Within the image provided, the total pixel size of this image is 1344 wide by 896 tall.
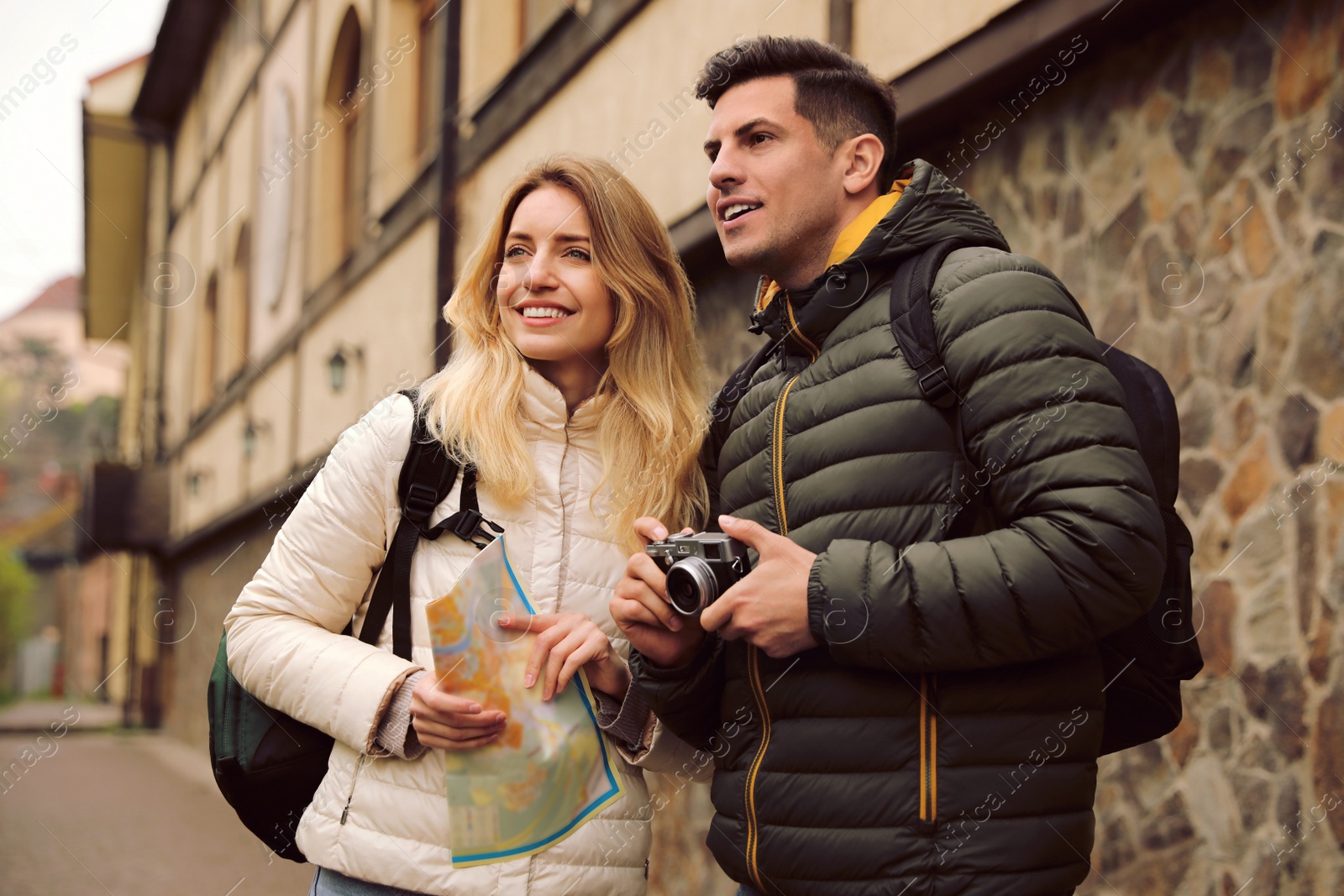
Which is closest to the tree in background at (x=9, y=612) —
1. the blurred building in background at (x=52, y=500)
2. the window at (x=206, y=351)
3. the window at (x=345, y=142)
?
the blurred building in background at (x=52, y=500)

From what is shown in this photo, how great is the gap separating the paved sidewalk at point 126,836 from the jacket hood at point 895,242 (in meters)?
6.86

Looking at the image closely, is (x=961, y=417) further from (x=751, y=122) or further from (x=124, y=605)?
(x=124, y=605)

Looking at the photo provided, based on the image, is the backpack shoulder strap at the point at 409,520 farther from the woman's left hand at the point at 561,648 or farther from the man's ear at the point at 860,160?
the man's ear at the point at 860,160

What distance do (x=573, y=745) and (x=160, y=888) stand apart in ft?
22.6

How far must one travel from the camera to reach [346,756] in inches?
92.8

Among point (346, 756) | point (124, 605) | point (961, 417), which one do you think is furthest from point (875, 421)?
point (124, 605)

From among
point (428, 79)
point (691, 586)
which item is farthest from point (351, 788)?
point (428, 79)

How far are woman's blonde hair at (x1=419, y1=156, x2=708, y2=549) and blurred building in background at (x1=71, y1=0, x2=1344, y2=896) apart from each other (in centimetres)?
161

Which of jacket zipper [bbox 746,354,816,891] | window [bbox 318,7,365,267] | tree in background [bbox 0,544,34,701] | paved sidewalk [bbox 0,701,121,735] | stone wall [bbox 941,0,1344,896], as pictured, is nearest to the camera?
jacket zipper [bbox 746,354,816,891]

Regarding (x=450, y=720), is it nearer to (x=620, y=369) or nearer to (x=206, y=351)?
(x=620, y=369)

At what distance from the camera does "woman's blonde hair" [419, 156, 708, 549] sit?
2.50 metres

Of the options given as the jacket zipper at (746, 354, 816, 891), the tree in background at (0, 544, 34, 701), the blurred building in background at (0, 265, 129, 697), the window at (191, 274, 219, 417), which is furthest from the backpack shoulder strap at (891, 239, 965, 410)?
the tree in background at (0, 544, 34, 701)

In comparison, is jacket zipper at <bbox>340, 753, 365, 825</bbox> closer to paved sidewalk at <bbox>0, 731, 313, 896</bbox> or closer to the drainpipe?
paved sidewalk at <bbox>0, 731, 313, 896</bbox>

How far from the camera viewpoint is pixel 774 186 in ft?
7.90
